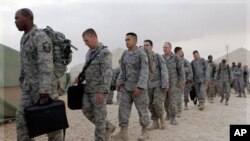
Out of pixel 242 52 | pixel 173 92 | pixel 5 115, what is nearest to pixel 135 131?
pixel 173 92

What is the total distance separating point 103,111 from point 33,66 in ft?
4.78

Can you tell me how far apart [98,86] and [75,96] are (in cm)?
40

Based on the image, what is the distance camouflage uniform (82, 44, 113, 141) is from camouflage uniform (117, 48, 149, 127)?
2.86 feet

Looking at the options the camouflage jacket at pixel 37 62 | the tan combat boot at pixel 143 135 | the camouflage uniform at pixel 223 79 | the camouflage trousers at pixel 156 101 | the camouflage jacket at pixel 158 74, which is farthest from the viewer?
the camouflage uniform at pixel 223 79

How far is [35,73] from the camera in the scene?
4.95 metres

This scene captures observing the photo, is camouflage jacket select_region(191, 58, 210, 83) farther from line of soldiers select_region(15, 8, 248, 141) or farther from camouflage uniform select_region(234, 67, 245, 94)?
camouflage uniform select_region(234, 67, 245, 94)

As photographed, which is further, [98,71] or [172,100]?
[172,100]

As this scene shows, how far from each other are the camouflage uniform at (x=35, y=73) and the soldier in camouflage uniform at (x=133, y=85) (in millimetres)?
2050

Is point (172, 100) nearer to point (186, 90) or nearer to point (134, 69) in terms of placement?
point (134, 69)

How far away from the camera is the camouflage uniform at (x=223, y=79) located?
15.3 m

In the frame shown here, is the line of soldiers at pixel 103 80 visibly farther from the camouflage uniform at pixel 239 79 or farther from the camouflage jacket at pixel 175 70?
the camouflage uniform at pixel 239 79

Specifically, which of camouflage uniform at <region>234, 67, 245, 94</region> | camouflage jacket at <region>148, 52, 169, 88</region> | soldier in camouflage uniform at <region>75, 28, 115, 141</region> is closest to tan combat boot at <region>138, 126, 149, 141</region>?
soldier in camouflage uniform at <region>75, 28, 115, 141</region>

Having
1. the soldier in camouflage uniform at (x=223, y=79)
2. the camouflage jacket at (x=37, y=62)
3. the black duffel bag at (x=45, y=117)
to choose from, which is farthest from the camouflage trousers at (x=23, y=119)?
the soldier in camouflage uniform at (x=223, y=79)

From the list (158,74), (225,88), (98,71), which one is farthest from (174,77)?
(225,88)
